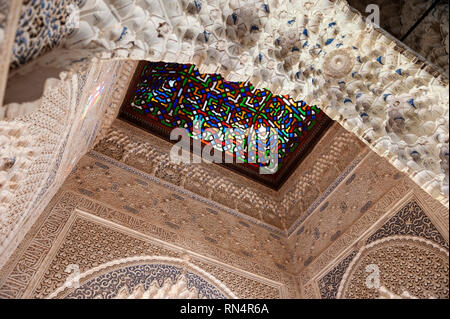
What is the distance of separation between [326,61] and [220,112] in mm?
2477

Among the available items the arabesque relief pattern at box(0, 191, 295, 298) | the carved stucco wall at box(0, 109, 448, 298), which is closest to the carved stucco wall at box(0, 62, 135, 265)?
the arabesque relief pattern at box(0, 191, 295, 298)

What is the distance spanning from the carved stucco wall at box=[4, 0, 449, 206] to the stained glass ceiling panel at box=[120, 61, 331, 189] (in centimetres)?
216

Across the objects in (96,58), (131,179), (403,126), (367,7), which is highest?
(367,7)

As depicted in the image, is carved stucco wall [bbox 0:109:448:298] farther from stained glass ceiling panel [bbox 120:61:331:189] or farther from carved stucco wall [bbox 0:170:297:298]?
stained glass ceiling panel [bbox 120:61:331:189]

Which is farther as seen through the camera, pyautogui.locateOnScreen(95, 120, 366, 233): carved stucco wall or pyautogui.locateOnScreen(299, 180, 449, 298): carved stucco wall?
pyautogui.locateOnScreen(95, 120, 366, 233): carved stucco wall

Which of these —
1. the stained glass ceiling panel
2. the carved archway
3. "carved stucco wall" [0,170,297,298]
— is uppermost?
the carved archway

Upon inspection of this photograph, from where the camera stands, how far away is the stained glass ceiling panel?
13.0ft

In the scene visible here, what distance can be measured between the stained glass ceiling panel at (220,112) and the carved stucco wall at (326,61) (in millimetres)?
2163

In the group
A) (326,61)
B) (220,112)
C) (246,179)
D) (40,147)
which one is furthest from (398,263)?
(40,147)

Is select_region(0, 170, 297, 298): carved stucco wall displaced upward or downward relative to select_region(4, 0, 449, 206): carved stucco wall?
downward

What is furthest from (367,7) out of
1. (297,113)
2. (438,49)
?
(297,113)

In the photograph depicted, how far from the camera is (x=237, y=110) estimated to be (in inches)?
165

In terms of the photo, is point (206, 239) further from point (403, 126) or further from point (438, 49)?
point (438, 49)

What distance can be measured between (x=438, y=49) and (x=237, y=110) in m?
2.73
